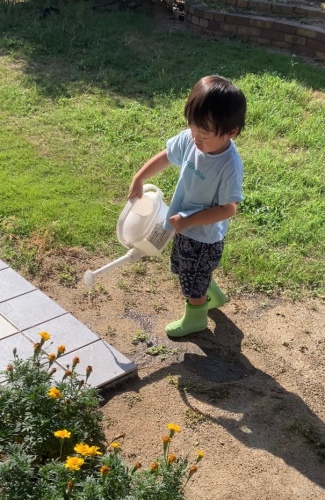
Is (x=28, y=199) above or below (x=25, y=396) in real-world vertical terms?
below

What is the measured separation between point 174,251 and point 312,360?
2.69 ft

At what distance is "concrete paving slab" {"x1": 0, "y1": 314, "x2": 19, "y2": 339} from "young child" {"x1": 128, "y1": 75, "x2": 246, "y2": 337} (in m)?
0.72

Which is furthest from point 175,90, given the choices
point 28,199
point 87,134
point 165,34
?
point 28,199

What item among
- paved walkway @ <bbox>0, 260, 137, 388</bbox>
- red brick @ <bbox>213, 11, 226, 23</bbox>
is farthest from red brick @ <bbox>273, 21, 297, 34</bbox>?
paved walkway @ <bbox>0, 260, 137, 388</bbox>

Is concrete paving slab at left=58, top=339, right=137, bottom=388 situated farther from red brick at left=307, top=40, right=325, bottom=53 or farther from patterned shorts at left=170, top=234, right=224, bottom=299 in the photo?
red brick at left=307, top=40, right=325, bottom=53

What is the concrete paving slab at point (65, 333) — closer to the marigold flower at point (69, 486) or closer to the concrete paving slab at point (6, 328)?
the concrete paving slab at point (6, 328)

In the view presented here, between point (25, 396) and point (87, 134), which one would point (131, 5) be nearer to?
point (87, 134)

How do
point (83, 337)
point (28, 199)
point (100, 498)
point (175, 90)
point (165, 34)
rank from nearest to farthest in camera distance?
point (100, 498) → point (83, 337) → point (28, 199) → point (175, 90) → point (165, 34)

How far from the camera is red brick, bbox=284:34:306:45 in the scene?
282 inches

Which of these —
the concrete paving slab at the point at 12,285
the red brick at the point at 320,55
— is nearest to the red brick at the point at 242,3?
the red brick at the point at 320,55

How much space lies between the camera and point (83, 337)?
323 cm

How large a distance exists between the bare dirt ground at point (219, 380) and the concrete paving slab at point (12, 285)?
4.4 inches

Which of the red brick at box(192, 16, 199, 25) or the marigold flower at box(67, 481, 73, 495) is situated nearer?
the marigold flower at box(67, 481, 73, 495)

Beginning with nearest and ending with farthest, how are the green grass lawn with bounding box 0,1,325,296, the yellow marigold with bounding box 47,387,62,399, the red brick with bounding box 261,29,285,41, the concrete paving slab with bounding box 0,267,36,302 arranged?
1. the yellow marigold with bounding box 47,387,62,399
2. the concrete paving slab with bounding box 0,267,36,302
3. the green grass lawn with bounding box 0,1,325,296
4. the red brick with bounding box 261,29,285,41
